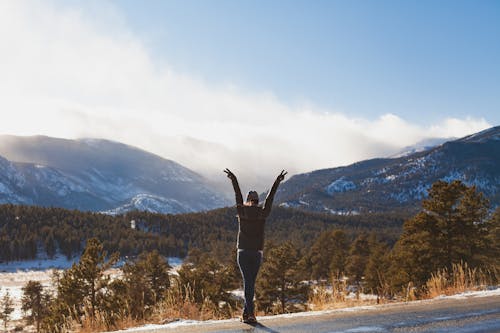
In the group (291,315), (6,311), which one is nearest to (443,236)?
(291,315)

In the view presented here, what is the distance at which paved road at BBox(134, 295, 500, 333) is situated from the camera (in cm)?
700

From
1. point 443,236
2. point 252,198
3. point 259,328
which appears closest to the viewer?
point 259,328

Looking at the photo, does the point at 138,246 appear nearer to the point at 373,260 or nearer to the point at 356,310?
the point at 373,260

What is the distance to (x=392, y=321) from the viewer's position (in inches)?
299

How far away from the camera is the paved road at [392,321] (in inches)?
276

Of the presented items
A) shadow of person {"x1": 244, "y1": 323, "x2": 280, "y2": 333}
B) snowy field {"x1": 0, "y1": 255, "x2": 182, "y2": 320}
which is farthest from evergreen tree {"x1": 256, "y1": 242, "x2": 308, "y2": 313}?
snowy field {"x1": 0, "y1": 255, "x2": 182, "y2": 320}

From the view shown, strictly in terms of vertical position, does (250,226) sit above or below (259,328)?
above

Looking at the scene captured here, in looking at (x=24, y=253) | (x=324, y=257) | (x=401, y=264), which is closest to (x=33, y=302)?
(x=324, y=257)

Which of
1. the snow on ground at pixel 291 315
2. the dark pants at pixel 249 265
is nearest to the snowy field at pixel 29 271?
the snow on ground at pixel 291 315

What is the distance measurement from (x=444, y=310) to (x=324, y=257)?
69.7 metres

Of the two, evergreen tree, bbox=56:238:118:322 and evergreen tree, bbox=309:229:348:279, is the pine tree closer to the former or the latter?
evergreen tree, bbox=56:238:118:322

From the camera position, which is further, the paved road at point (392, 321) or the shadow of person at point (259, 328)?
the shadow of person at point (259, 328)

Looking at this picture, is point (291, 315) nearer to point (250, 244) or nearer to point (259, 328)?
point (259, 328)

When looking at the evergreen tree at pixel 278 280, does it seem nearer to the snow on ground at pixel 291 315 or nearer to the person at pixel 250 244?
the snow on ground at pixel 291 315
